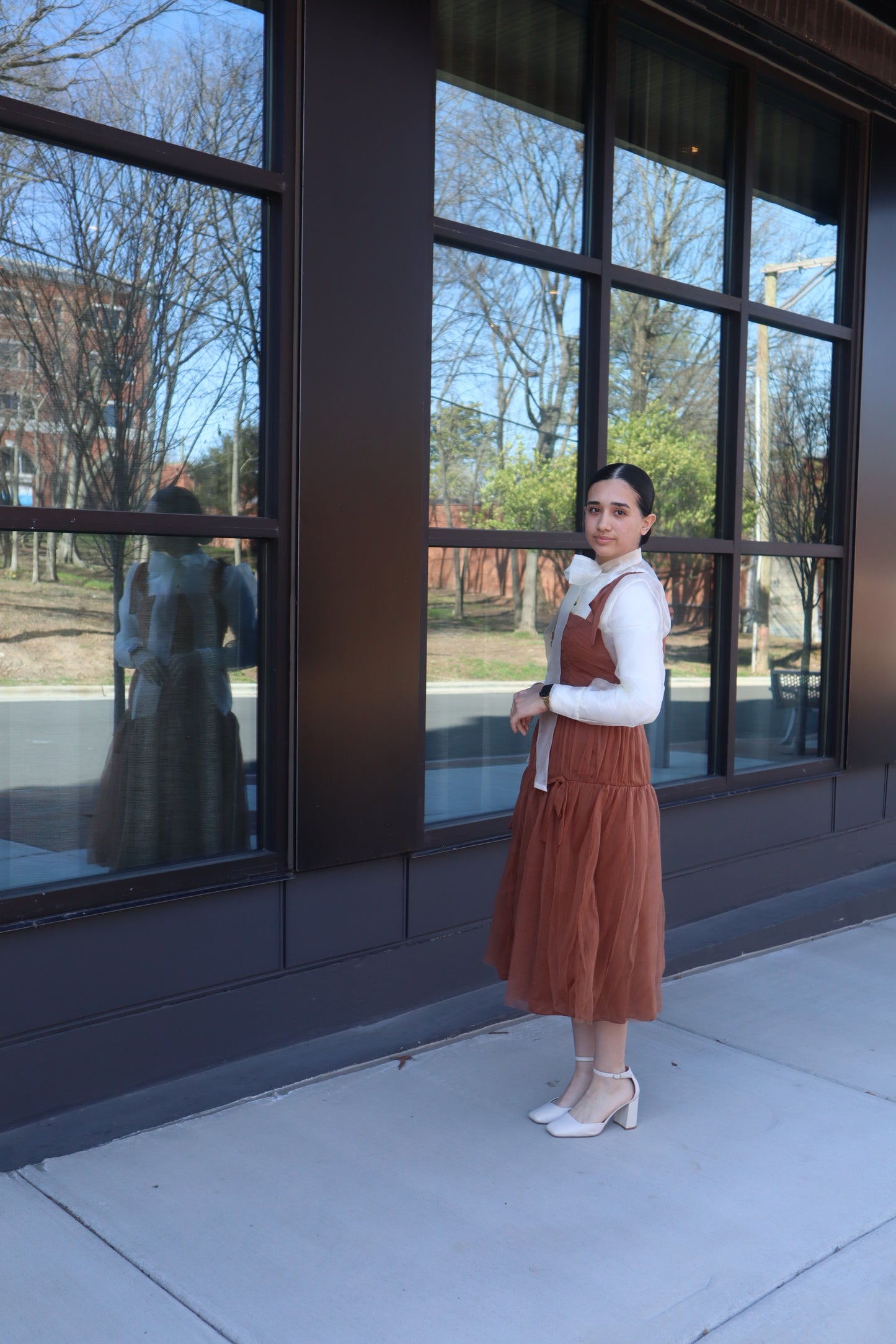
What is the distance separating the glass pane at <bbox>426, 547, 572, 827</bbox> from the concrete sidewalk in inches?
40.7

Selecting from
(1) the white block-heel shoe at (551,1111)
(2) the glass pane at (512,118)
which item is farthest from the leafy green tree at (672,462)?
(1) the white block-heel shoe at (551,1111)

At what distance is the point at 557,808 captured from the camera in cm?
342

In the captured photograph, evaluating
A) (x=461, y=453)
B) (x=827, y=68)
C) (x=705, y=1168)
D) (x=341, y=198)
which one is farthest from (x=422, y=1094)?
(x=827, y=68)

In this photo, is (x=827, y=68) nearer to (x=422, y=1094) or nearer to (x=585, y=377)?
(x=585, y=377)

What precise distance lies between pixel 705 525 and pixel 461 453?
156 centimetres

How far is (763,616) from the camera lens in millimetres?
6008

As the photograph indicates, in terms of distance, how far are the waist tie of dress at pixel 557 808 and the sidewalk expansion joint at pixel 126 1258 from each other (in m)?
1.49

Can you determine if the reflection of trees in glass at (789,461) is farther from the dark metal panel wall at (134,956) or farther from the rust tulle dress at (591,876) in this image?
the dark metal panel wall at (134,956)

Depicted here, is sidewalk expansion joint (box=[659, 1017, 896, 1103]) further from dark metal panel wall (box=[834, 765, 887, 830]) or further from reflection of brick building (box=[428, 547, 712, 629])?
dark metal panel wall (box=[834, 765, 887, 830])

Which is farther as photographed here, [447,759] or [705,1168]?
[447,759]

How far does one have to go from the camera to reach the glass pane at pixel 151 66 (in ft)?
11.1

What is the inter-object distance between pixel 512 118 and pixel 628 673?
2.66 m

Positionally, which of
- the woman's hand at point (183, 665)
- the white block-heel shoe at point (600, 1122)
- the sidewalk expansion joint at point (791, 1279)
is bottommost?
the sidewalk expansion joint at point (791, 1279)

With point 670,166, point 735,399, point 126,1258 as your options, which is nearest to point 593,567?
point 126,1258
